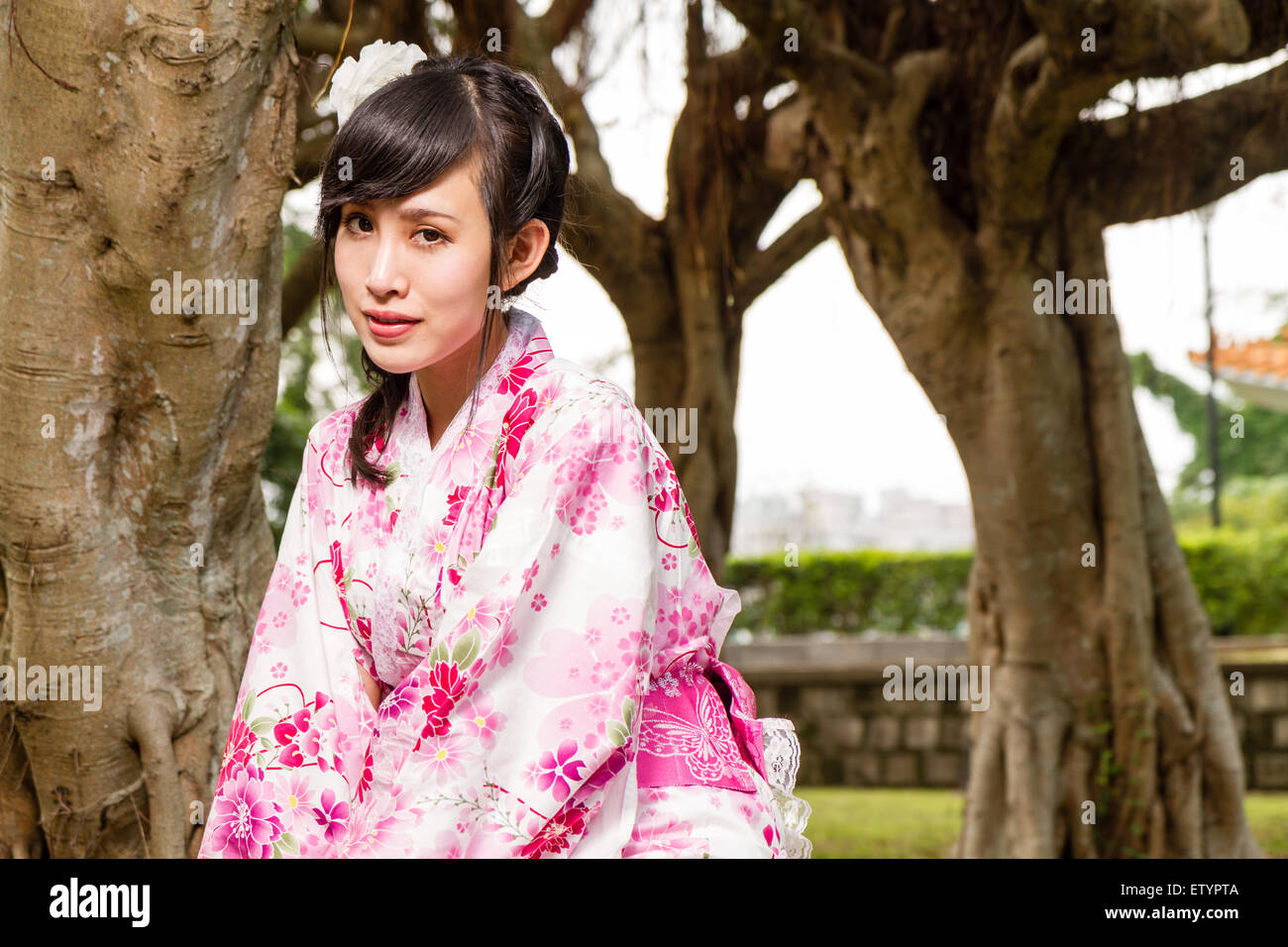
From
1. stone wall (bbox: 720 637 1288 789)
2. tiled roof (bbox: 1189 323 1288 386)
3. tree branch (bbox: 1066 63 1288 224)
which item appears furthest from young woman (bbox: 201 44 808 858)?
tiled roof (bbox: 1189 323 1288 386)

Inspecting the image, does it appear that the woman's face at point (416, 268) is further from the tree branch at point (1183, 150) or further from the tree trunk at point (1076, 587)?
the tree branch at point (1183, 150)

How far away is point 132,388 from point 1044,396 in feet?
10.5

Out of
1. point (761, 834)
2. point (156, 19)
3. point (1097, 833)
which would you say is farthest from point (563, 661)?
point (1097, 833)

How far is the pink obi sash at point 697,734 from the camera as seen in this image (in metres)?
1.62

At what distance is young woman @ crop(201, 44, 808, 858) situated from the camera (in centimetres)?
150

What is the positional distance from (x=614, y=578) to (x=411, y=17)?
3.46m

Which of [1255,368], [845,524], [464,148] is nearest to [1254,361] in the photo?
[1255,368]

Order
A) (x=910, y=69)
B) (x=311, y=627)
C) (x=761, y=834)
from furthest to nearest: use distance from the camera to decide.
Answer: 1. (x=910, y=69)
2. (x=311, y=627)
3. (x=761, y=834)

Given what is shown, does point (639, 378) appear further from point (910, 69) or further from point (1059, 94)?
point (1059, 94)

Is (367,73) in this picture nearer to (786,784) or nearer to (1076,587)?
(786,784)

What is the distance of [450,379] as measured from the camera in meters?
1.80

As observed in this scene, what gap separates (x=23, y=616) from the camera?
7.34ft

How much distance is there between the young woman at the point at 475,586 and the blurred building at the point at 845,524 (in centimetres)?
806

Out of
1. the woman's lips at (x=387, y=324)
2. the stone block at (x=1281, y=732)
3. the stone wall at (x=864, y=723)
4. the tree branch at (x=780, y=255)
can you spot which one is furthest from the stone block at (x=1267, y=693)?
the woman's lips at (x=387, y=324)
